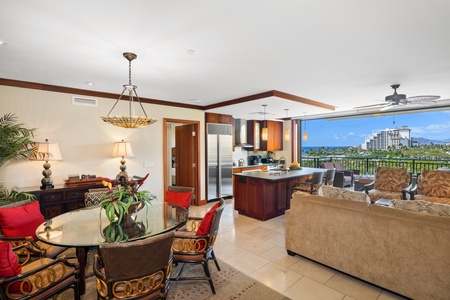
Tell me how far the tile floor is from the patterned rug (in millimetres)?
117

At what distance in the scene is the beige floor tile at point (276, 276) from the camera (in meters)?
2.44

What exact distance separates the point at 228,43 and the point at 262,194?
308 centimetres

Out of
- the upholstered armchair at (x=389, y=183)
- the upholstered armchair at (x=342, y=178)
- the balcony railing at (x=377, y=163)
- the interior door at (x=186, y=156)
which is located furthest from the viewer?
the upholstered armchair at (x=342, y=178)

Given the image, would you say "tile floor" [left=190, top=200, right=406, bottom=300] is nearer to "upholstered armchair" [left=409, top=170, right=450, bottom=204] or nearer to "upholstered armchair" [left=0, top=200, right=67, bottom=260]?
"upholstered armchair" [left=0, top=200, right=67, bottom=260]

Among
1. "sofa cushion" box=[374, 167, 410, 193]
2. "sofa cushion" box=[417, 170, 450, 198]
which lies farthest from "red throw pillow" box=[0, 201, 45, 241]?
"sofa cushion" box=[417, 170, 450, 198]

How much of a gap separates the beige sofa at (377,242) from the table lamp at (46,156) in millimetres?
3832

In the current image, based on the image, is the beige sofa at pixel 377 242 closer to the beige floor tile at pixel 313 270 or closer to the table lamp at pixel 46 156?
the beige floor tile at pixel 313 270

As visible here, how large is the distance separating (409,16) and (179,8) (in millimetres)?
1968

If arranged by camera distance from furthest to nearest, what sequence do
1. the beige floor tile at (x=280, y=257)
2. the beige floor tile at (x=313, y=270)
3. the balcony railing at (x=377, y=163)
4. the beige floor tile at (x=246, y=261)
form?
the balcony railing at (x=377, y=163) < the beige floor tile at (x=280, y=257) < the beige floor tile at (x=246, y=261) < the beige floor tile at (x=313, y=270)

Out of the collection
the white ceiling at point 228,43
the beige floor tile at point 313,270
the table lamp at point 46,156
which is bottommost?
the beige floor tile at point 313,270

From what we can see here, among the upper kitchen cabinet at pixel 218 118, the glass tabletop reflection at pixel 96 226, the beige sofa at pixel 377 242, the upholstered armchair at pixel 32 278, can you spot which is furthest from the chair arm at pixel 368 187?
the upholstered armchair at pixel 32 278

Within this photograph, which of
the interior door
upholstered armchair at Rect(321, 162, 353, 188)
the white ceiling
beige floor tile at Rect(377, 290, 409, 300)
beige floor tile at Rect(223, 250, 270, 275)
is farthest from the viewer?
upholstered armchair at Rect(321, 162, 353, 188)

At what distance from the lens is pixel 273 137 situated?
27.0ft

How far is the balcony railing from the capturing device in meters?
6.27
